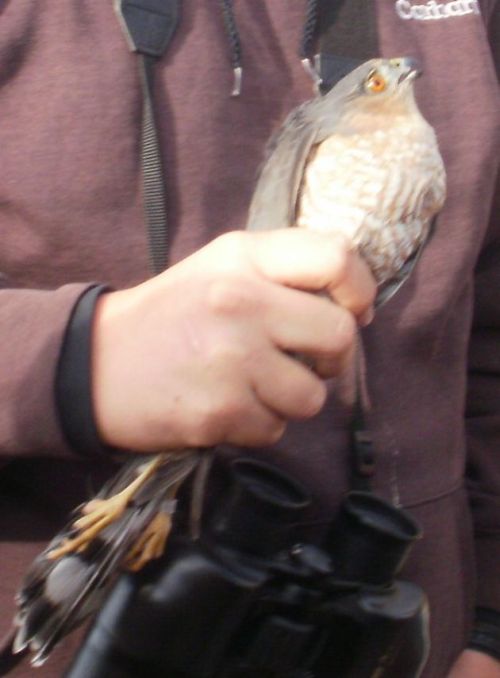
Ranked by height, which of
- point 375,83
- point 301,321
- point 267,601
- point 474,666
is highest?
point 375,83

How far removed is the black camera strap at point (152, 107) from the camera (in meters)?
1.15

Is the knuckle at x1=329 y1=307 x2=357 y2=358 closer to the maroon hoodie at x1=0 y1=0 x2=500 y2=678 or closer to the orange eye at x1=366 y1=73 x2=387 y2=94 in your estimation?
the maroon hoodie at x1=0 y1=0 x2=500 y2=678

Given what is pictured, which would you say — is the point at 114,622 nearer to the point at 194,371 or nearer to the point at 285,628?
the point at 285,628

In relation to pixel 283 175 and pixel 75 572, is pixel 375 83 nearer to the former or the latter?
pixel 283 175

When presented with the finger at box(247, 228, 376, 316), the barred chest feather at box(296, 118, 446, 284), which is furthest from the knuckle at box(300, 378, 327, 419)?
the barred chest feather at box(296, 118, 446, 284)

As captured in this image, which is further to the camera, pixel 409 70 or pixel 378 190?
pixel 409 70

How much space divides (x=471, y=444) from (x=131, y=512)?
0.78 metres

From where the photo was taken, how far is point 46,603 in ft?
3.36

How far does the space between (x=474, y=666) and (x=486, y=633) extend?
63 millimetres

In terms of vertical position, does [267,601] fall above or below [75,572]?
below

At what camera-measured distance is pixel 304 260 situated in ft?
3.13

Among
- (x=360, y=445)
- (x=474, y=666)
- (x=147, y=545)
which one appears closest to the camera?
(x=147, y=545)

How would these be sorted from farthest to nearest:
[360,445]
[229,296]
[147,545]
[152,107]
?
[360,445], [152,107], [147,545], [229,296]

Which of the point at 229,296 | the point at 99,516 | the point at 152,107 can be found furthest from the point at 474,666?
the point at 152,107
